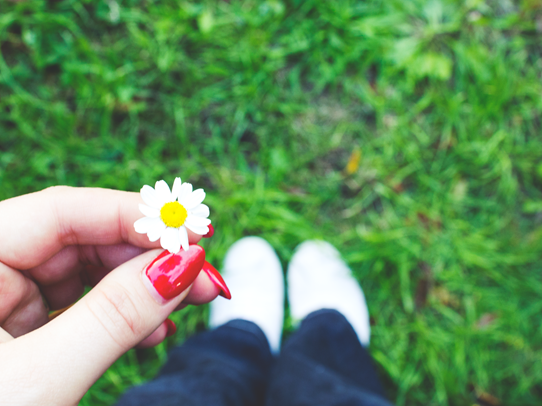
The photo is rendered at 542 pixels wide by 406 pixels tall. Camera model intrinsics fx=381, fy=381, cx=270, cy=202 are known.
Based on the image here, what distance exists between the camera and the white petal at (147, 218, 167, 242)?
2.60 ft

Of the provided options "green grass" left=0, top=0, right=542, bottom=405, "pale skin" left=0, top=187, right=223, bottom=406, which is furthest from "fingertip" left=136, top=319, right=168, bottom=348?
"green grass" left=0, top=0, right=542, bottom=405

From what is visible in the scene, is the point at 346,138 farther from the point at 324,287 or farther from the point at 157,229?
the point at 157,229

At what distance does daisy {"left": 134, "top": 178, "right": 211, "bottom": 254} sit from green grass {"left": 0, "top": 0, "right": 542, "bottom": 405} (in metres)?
0.76

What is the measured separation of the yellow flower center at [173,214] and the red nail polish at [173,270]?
0.06 meters

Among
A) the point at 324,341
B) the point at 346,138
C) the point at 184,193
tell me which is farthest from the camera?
the point at 346,138

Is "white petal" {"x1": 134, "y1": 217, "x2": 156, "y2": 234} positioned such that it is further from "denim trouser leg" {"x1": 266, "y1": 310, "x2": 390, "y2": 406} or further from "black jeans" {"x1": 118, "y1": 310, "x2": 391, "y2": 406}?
"denim trouser leg" {"x1": 266, "y1": 310, "x2": 390, "y2": 406}

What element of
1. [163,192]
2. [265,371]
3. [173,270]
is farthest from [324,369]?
[163,192]

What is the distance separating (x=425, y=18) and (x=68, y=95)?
1.61m

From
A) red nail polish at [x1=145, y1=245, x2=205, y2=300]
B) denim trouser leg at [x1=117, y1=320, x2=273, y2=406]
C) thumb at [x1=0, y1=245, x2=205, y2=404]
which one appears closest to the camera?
thumb at [x1=0, y1=245, x2=205, y2=404]

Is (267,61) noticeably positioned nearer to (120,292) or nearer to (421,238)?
(421,238)

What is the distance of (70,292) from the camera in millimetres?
1172

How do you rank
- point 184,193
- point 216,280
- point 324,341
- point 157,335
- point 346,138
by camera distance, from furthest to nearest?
point 346,138 < point 324,341 < point 157,335 < point 216,280 < point 184,193

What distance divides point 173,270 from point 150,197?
0.16 meters

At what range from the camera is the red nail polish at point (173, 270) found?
31.8 inches
